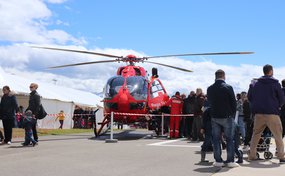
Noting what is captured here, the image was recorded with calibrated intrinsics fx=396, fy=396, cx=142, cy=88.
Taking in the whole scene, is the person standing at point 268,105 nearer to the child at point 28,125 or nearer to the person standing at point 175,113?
the child at point 28,125

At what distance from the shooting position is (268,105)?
800 cm

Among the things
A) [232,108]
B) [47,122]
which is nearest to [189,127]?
[232,108]

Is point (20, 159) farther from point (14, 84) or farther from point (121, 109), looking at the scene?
point (14, 84)

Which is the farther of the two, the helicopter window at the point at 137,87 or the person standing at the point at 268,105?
the helicopter window at the point at 137,87

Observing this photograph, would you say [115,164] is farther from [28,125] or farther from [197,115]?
[197,115]

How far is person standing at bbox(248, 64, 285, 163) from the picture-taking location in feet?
26.1

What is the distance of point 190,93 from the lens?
15523 mm

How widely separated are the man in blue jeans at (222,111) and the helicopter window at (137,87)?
8434 mm

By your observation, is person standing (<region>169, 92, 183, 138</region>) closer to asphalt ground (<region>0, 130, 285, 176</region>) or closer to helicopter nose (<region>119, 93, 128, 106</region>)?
helicopter nose (<region>119, 93, 128, 106</region>)

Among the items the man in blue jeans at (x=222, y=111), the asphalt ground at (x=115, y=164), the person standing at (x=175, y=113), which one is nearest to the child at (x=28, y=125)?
the asphalt ground at (x=115, y=164)

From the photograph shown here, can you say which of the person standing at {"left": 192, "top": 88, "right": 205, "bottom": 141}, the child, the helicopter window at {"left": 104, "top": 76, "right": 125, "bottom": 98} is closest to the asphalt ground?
the child

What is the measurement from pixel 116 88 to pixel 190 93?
297 cm

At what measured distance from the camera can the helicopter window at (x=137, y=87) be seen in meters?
16.0

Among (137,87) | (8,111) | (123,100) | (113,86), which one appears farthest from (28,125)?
(137,87)
